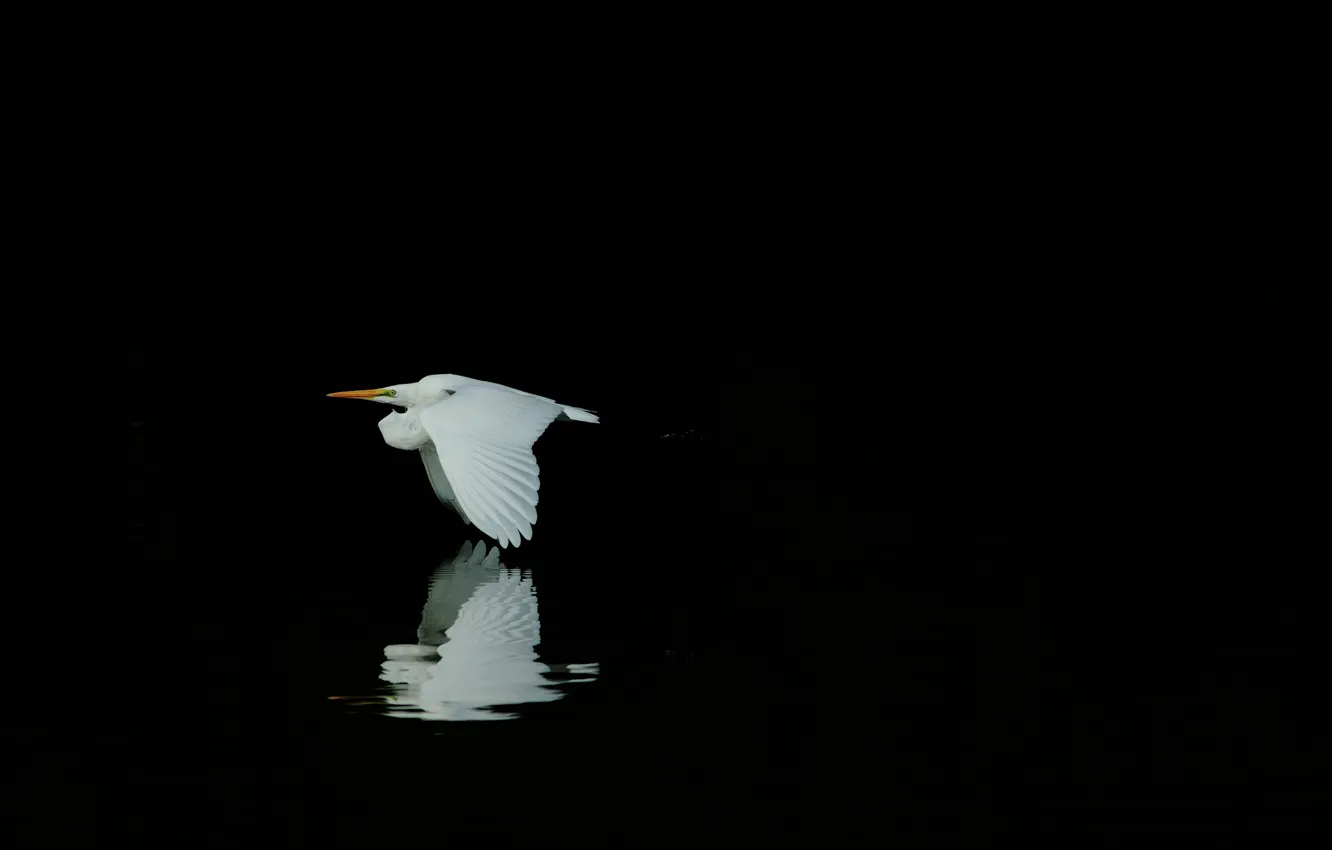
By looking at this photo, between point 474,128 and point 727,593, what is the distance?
80.8 ft

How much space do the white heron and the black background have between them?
382 millimetres

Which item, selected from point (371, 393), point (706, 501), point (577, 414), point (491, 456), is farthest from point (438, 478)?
point (706, 501)

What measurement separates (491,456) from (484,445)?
0.08 meters

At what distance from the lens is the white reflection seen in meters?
4.77

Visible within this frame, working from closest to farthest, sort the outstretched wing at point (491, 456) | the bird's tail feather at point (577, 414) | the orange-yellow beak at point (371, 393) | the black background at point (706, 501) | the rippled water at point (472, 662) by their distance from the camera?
the black background at point (706, 501) < the rippled water at point (472, 662) < the outstretched wing at point (491, 456) < the bird's tail feather at point (577, 414) < the orange-yellow beak at point (371, 393)

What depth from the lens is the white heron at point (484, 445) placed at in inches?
237

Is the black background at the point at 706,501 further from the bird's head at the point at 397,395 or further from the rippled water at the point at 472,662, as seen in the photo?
the bird's head at the point at 397,395

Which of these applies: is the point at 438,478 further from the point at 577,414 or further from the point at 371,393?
the point at 371,393

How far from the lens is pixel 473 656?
5281 mm

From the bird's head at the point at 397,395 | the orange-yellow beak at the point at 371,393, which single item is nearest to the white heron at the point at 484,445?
the bird's head at the point at 397,395

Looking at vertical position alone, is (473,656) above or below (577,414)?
below

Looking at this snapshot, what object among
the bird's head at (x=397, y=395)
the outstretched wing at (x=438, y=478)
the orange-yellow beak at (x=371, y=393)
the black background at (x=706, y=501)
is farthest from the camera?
the orange-yellow beak at (x=371, y=393)

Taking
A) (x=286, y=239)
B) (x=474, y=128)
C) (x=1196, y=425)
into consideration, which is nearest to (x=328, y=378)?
(x=1196, y=425)

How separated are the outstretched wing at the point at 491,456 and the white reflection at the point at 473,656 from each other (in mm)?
231
